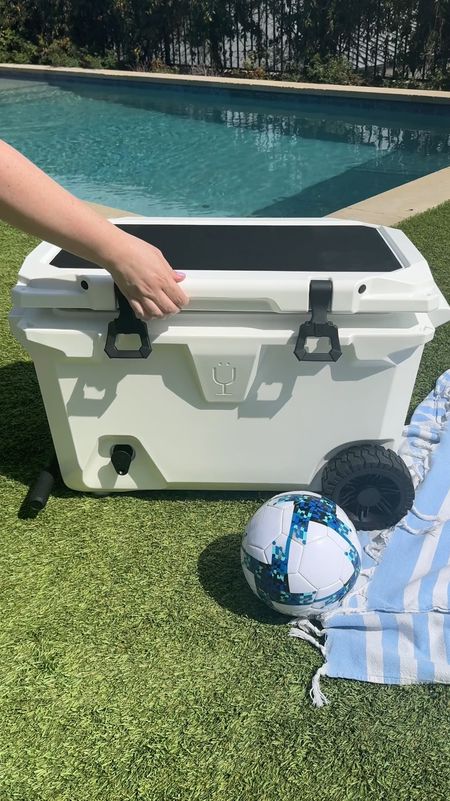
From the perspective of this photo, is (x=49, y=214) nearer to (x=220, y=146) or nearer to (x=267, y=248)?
(x=267, y=248)

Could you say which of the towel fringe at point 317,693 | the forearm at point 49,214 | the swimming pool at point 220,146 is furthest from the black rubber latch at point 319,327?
the swimming pool at point 220,146

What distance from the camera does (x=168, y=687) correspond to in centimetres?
163

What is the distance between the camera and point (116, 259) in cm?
159

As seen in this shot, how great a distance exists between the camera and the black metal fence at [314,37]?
1244cm

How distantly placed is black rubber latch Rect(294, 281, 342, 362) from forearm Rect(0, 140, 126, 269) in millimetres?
553

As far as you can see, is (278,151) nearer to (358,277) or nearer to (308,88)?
(308,88)

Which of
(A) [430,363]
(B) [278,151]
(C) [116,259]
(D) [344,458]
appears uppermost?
(C) [116,259]

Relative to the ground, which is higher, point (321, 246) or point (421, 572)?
point (321, 246)

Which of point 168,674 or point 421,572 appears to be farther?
point 421,572

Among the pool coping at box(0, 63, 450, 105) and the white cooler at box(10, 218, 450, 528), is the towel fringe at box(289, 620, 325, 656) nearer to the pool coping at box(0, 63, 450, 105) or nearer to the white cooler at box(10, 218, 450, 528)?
the white cooler at box(10, 218, 450, 528)

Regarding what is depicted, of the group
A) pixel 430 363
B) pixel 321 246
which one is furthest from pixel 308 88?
pixel 321 246

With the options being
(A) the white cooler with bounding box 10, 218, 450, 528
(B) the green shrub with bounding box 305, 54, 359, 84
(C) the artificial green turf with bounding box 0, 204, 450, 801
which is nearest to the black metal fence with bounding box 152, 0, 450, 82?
(B) the green shrub with bounding box 305, 54, 359, 84

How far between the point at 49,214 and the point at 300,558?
1.10 meters

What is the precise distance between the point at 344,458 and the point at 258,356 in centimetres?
46
